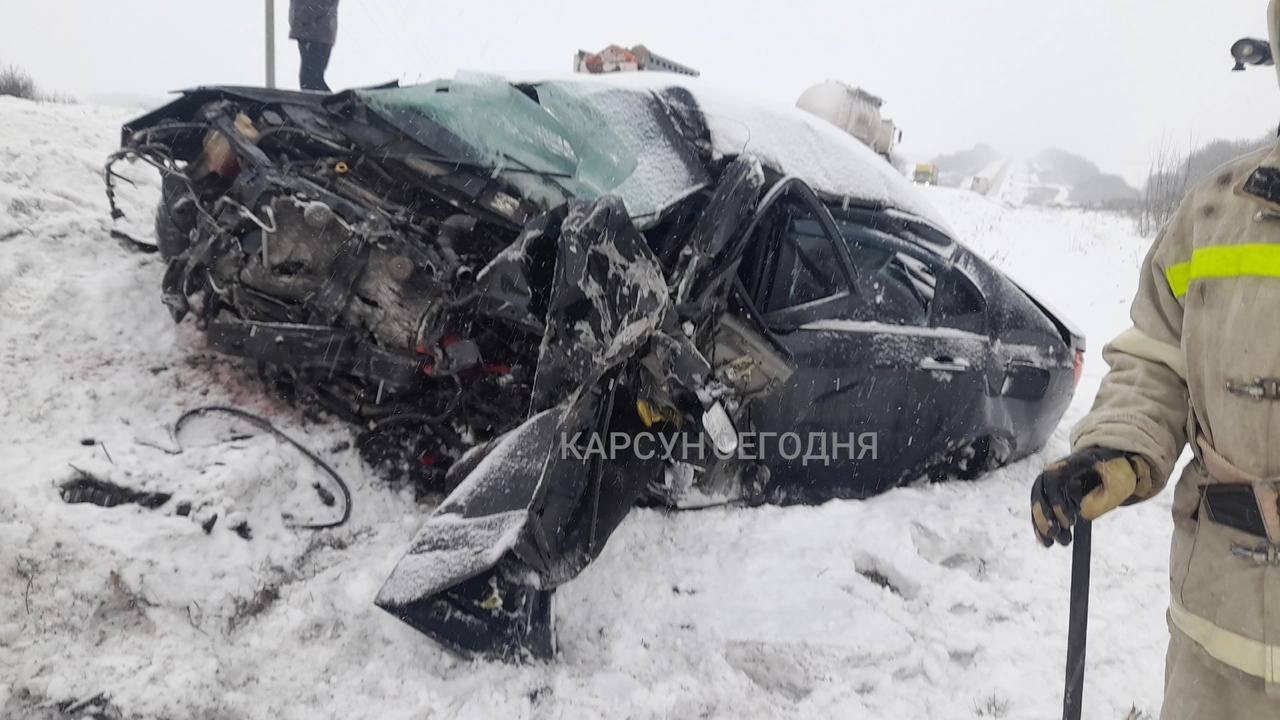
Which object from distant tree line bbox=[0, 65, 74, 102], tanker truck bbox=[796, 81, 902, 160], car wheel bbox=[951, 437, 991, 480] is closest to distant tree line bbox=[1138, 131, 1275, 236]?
tanker truck bbox=[796, 81, 902, 160]

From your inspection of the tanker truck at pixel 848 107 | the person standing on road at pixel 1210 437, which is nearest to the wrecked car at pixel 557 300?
the person standing on road at pixel 1210 437

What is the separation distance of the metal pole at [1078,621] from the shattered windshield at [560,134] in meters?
1.83

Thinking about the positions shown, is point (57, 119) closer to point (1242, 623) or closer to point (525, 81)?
point (525, 81)

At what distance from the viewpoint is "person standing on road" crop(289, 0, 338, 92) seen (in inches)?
246

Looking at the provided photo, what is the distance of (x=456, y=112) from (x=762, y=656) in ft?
8.45

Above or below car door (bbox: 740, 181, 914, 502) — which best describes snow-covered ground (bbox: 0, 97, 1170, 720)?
below

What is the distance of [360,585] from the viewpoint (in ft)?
8.31

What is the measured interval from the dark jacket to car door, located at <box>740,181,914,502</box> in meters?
5.33

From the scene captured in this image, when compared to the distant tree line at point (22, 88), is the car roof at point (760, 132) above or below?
above

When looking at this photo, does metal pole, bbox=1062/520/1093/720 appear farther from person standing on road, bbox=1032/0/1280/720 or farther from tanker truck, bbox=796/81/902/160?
tanker truck, bbox=796/81/902/160

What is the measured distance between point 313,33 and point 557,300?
212 inches

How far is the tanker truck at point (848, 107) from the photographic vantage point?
448 inches

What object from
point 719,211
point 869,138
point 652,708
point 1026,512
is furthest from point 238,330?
point 869,138

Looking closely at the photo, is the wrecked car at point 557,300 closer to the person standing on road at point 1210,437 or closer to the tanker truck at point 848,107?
the person standing on road at point 1210,437
